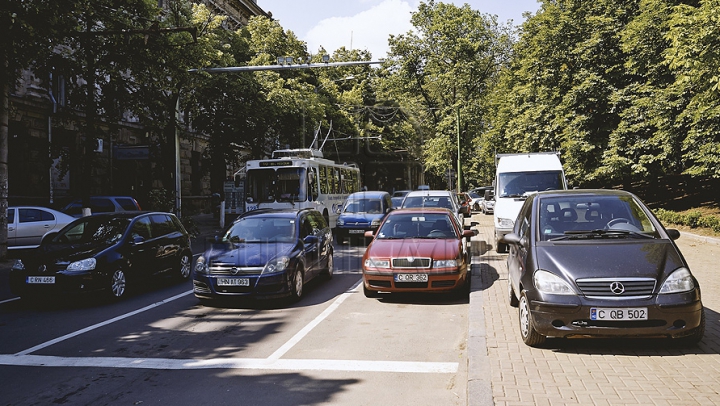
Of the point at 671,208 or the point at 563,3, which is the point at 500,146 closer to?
the point at 563,3

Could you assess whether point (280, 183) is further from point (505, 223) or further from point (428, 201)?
point (505, 223)

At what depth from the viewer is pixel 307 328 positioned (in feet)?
25.2

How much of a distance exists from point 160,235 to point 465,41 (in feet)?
112

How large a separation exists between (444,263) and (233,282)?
128 inches

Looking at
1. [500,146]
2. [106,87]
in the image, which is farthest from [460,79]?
[106,87]

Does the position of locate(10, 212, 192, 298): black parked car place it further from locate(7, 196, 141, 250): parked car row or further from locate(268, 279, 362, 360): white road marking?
locate(7, 196, 141, 250): parked car row

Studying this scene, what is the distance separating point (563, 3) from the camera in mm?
31094

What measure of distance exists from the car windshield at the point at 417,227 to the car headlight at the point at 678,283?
4.71 m

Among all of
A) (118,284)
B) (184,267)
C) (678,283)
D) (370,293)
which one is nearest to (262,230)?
(370,293)

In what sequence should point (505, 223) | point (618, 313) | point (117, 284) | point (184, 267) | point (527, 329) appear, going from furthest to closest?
1. point (505, 223)
2. point (184, 267)
3. point (117, 284)
4. point (527, 329)
5. point (618, 313)

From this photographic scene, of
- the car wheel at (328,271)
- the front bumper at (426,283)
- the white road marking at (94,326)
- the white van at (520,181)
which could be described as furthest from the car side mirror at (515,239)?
the white van at (520,181)

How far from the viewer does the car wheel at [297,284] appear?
931cm

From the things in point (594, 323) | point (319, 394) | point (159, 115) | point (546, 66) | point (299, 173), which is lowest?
point (319, 394)

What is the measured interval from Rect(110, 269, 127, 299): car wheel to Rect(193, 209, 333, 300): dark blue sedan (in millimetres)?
1484
